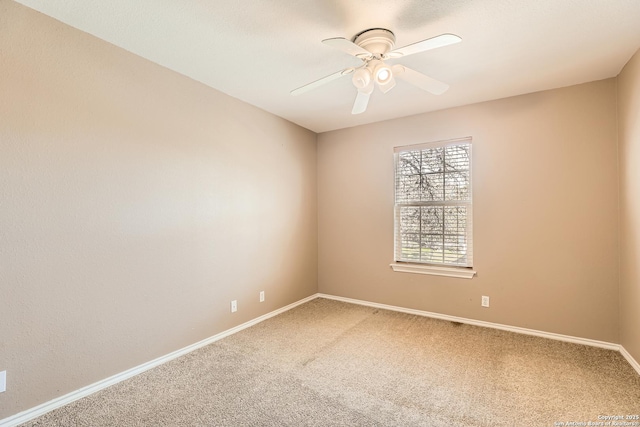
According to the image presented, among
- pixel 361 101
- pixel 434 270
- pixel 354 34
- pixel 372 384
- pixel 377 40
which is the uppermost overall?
pixel 354 34

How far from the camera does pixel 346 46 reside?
67.7 inches

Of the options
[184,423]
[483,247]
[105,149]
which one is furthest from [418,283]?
[105,149]

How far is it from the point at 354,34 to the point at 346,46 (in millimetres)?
436

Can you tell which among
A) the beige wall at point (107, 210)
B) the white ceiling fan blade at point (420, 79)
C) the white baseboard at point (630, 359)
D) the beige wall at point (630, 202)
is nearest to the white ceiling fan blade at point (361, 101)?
the white ceiling fan blade at point (420, 79)

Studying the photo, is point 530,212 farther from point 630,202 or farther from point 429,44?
point 429,44

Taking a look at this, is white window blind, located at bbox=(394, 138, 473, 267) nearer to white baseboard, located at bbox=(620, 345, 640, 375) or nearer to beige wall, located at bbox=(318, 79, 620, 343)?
beige wall, located at bbox=(318, 79, 620, 343)

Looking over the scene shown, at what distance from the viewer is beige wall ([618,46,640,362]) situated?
7.57 ft

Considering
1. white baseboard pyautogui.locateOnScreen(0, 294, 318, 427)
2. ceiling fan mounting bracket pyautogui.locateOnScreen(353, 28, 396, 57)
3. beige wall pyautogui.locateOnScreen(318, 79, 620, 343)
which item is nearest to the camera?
white baseboard pyautogui.locateOnScreen(0, 294, 318, 427)

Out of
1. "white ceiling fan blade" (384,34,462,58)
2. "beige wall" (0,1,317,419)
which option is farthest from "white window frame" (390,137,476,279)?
"white ceiling fan blade" (384,34,462,58)

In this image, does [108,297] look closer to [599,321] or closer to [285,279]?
[285,279]

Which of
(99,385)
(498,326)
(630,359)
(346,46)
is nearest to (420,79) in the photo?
(346,46)

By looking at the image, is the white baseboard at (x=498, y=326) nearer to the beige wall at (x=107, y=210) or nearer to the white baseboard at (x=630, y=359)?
the white baseboard at (x=630, y=359)

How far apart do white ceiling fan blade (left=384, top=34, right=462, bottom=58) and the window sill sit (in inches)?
98.0

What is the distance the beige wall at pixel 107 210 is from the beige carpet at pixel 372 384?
0.33 meters
